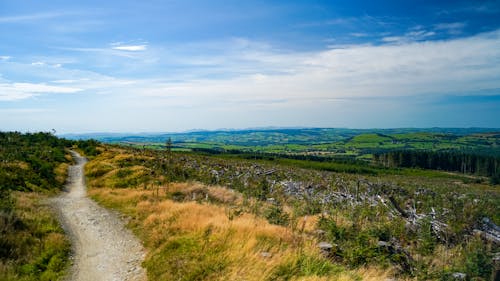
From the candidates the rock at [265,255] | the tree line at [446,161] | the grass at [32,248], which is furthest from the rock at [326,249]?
the tree line at [446,161]

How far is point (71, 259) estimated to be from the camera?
10.4 m

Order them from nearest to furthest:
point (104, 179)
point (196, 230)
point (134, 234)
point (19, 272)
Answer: point (19, 272), point (196, 230), point (134, 234), point (104, 179)

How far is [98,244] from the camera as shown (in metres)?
12.0

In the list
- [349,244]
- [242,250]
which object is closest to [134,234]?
[242,250]

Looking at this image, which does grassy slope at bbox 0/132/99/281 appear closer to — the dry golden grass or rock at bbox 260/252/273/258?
the dry golden grass

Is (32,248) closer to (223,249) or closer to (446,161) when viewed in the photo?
(223,249)

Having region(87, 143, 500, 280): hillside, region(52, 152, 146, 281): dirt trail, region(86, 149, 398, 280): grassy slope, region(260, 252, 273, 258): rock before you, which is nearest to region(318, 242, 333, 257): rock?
region(87, 143, 500, 280): hillside

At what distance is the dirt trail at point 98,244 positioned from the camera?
31.1ft

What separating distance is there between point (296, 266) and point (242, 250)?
1.70 meters

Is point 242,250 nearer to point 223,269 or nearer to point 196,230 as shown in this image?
point 223,269

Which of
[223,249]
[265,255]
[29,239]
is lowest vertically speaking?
[29,239]

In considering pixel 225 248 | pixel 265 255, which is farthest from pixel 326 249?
pixel 225 248

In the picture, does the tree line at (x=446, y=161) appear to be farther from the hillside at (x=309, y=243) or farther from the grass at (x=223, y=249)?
the grass at (x=223, y=249)

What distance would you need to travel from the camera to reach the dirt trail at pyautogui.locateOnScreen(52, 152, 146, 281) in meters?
9.49
